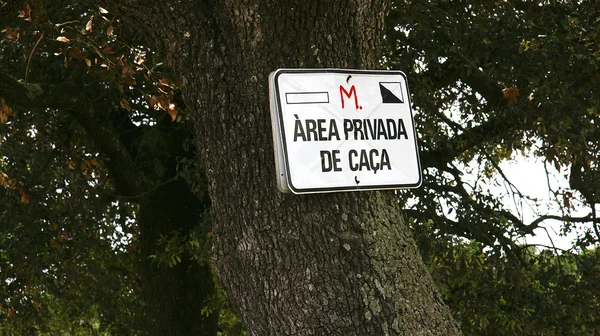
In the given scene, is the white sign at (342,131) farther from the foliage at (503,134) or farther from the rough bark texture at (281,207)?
the foliage at (503,134)

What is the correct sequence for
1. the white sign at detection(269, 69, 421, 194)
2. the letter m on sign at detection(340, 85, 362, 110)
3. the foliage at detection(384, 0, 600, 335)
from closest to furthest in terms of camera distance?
1. the white sign at detection(269, 69, 421, 194)
2. the letter m on sign at detection(340, 85, 362, 110)
3. the foliage at detection(384, 0, 600, 335)

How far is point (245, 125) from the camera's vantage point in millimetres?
2914

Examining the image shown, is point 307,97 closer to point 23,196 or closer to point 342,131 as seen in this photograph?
point 342,131

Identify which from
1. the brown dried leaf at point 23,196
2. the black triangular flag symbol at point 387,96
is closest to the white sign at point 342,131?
the black triangular flag symbol at point 387,96

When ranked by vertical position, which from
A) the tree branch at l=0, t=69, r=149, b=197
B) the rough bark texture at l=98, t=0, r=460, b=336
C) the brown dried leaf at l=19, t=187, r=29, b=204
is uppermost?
the tree branch at l=0, t=69, r=149, b=197

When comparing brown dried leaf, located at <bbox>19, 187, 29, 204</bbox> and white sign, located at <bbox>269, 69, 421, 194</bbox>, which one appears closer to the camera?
white sign, located at <bbox>269, 69, 421, 194</bbox>

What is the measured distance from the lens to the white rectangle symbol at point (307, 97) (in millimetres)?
2844

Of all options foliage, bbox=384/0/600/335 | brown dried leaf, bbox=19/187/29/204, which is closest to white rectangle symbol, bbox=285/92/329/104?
foliage, bbox=384/0/600/335

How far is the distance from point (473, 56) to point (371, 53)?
4260mm

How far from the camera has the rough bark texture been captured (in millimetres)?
2822

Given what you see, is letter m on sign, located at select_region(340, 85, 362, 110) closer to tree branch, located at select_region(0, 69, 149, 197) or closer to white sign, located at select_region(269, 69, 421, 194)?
white sign, located at select_region(269, 69, 421, 194)

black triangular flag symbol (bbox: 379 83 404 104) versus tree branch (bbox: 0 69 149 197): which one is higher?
tree branch (bbox: 0 69 149 197)

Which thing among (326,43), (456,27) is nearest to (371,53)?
(326,43)

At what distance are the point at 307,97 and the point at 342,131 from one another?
165 mm
